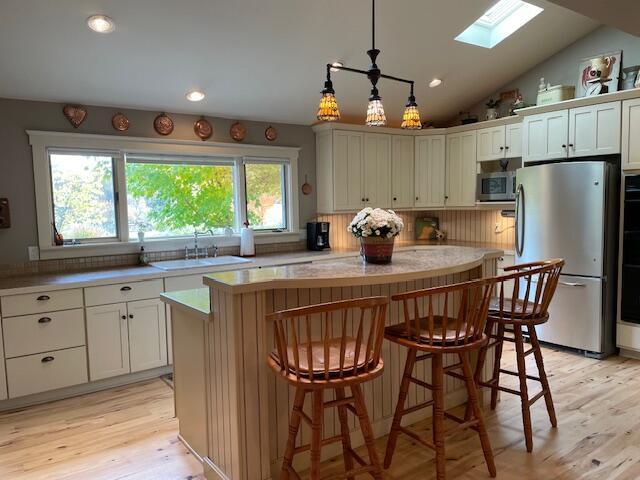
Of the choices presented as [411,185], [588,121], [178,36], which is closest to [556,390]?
[588,121]

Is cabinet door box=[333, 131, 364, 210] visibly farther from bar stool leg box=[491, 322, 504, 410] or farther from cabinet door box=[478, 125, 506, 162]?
bar stool leg box=[491, 322, 504, 410]

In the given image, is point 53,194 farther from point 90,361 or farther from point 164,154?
point 90,361

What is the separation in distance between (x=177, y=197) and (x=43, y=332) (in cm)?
166

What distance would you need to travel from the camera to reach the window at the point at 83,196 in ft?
12.4

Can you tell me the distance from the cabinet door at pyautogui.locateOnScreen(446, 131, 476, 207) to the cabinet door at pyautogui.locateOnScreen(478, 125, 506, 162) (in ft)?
0.28

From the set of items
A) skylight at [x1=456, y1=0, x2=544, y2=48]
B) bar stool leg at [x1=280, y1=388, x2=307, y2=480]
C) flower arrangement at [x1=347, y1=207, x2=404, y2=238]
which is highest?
skylight at [x1=456, y1=0, x2=544, y2=48]

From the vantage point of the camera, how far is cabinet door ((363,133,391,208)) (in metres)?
5.11

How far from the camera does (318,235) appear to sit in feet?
16.2

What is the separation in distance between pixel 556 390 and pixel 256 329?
247 centimetres

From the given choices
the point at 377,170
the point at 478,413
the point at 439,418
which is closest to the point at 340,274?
the point at 439,418

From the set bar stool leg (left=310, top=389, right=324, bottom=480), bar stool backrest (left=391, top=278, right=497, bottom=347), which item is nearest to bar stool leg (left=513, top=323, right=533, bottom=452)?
bar stool backrest (left=391, top=278, right=497, bottom=347)

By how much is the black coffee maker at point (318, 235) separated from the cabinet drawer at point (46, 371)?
2432mm

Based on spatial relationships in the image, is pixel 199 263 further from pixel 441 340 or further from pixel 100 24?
pixel 441 340

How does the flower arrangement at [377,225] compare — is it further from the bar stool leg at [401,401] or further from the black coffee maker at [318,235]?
the black coffee maker at [318,235]
